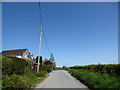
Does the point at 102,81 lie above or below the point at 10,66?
below

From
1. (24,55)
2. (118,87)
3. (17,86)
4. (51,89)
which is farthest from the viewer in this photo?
(24,55)

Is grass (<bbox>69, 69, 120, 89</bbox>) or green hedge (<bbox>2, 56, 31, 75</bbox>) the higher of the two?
green hedge (<bbox>2, 56, 31, 75</bbox>)

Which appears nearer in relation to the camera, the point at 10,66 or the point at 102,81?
the point at 102,81

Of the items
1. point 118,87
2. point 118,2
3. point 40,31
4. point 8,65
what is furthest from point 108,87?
point 40,31

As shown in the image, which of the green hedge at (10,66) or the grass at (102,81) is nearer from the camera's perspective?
the grass at (102,81)

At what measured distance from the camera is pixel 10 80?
7.97 meters

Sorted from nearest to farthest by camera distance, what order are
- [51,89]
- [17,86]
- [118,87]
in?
[118,87] < [17,86] < [51,89]

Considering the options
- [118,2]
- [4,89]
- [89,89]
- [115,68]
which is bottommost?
[89,89]

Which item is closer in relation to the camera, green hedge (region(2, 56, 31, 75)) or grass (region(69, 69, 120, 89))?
grass (region(69, 69, 120, 89))

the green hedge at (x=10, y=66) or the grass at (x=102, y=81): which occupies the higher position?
the green hedge at (x=10, y=66)

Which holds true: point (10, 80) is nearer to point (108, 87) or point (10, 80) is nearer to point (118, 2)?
point (108, 87)

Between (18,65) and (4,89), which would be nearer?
(4,89)

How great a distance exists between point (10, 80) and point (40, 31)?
12957 millimetres

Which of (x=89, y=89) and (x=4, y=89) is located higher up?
(x=4, y=89)
